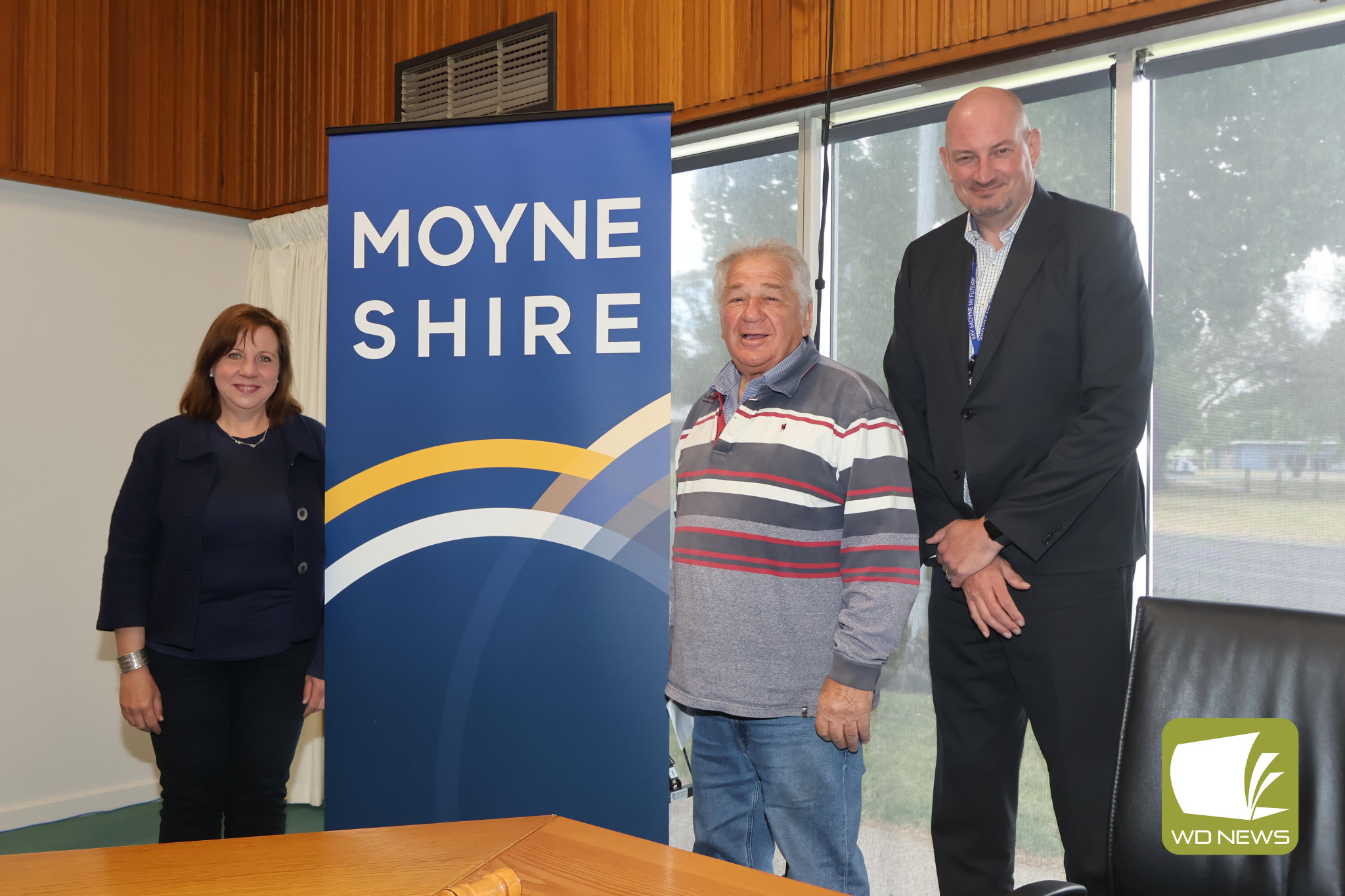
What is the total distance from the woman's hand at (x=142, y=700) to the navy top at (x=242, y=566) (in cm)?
A: 8

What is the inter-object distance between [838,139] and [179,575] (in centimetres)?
207

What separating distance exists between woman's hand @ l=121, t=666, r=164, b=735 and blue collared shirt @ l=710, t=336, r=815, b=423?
148 cm

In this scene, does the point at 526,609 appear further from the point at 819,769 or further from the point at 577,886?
the point at 577,886

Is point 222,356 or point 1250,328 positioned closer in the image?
point 1250,328

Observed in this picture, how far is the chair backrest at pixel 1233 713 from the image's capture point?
119cm

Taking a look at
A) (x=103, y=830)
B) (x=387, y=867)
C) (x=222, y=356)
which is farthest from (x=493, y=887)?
(x=103, y=830)

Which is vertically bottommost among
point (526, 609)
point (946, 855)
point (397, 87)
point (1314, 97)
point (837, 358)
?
point (946, 855)

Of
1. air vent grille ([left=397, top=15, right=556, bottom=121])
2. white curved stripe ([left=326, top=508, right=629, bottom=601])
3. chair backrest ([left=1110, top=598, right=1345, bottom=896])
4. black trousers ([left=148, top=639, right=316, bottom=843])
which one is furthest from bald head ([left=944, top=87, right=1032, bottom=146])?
black trousers ([left=148, top=639, right=316, bottom=843])

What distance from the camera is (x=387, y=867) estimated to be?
3.74ft

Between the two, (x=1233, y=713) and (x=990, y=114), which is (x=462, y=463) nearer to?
(x=990, y=114)

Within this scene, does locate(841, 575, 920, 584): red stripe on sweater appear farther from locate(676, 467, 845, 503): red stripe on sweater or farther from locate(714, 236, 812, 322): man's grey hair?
locate(714, 236, 812, 322): man's grey hair

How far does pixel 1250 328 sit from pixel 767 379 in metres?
1.18

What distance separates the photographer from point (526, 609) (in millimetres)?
2123

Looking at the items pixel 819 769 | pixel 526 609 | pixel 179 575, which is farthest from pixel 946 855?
pixel 179 575
